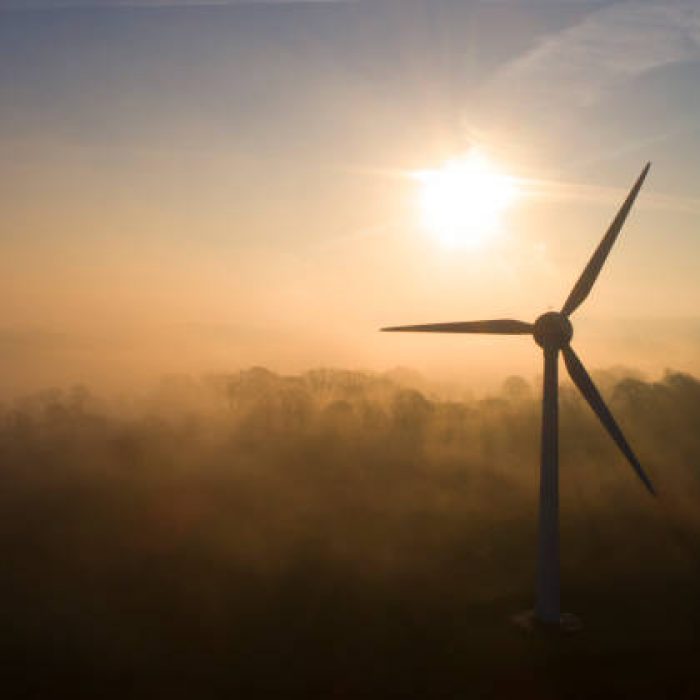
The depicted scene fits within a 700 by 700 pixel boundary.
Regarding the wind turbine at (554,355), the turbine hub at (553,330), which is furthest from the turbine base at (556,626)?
the turbine hub at (553,330)

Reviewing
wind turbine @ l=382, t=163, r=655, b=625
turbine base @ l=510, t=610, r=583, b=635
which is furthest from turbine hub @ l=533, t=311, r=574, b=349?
turbine base @ l=510, t=610, r=583, b=635

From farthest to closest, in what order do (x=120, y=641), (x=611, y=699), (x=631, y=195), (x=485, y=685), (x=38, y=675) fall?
1. (x=120, y=641)
2. (x=38, y=675)
3. (x=485, y=685)
4. (x=611, y=699)
5. (x=631, y=195)

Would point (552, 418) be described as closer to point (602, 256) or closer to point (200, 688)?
point (602, 256)

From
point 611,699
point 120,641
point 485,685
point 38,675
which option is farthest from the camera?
point 120,641

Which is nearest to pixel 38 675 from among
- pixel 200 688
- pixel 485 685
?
pixel 200 688

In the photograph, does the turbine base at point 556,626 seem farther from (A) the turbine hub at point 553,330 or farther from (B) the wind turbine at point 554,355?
(A) the turbine hub at point 553,330

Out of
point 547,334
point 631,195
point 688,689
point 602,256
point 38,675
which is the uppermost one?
point 631,195

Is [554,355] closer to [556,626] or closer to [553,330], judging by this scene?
[553,330]
